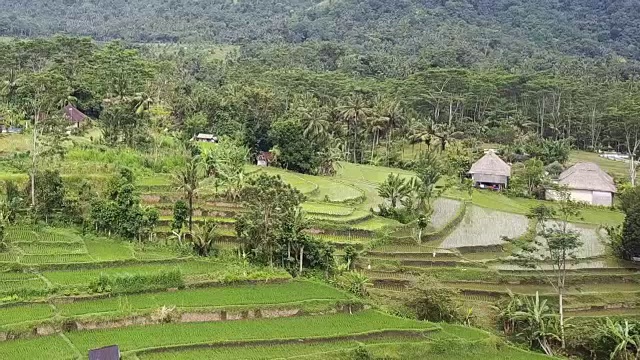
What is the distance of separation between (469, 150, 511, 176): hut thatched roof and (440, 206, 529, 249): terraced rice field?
24.5ft

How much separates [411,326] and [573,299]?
26.3ft

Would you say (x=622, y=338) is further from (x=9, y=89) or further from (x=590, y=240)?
(x=9, y=89)

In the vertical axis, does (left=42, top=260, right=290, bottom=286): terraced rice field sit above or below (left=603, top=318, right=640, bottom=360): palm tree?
above

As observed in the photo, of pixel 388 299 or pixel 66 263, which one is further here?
pixel 388 299

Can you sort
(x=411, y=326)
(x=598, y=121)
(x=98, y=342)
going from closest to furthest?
1. (x=98, y=342)
2. (x=411, y=326)
3. (x=598, y=121)

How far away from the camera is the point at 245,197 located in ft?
89.4

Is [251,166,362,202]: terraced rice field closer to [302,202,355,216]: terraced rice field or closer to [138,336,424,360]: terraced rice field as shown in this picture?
[302,202,355,216]: terraced rice field

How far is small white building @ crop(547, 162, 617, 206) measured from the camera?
137 ft

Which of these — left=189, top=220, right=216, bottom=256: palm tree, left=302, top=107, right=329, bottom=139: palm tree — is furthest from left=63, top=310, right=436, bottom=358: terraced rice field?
left=302, top=107, right=329, bottom=139: palm tree

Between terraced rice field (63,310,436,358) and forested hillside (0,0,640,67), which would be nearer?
terraced rice field (63,310,436,358)

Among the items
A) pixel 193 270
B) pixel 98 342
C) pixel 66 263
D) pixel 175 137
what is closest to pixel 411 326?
pixel 193 270

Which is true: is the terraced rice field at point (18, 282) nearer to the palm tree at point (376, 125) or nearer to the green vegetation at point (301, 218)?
the green vegetation at point (301, 218)

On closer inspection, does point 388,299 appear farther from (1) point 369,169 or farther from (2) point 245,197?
(1) point 369,169

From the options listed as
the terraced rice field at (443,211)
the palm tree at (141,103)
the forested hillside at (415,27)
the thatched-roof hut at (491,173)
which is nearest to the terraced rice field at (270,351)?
the terraced rice field at (443,211)
